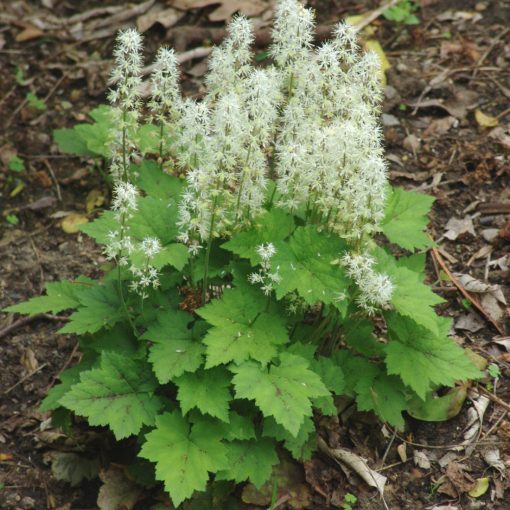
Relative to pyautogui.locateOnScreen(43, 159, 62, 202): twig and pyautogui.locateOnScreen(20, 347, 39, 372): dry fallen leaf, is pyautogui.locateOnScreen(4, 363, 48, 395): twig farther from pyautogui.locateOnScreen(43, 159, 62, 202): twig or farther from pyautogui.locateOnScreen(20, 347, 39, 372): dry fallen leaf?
pyautogui.locateOnScreen(43, 159, 62, 202): twig

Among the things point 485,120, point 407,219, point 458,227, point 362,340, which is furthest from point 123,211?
point 485,120

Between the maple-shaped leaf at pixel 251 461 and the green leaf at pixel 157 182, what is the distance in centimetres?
159

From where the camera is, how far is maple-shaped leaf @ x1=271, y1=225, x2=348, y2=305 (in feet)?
11.6

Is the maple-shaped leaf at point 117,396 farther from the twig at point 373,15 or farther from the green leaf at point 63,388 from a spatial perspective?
the twig at point 373,15

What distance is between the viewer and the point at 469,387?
4480 mm

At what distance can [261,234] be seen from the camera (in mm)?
3779

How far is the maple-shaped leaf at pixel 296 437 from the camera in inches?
152

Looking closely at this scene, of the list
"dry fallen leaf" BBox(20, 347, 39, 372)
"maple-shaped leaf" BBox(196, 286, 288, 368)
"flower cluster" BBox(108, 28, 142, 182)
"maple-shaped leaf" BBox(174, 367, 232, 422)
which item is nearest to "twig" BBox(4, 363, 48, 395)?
"dry fallen leaf" BBox(20, 347, 39, 372)

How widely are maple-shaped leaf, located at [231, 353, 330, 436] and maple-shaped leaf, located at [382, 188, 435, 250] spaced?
1.18 meters

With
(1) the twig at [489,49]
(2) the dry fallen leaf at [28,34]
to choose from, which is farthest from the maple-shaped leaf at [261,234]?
(2) the dry fallen leaf at [28,34]

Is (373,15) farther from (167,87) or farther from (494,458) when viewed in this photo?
(494,458)

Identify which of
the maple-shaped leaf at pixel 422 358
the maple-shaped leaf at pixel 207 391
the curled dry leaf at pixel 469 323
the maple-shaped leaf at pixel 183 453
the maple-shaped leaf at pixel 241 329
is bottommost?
the curled dry leaf at pixel 469 323

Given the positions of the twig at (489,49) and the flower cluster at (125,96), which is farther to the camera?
the twig at (489,49)

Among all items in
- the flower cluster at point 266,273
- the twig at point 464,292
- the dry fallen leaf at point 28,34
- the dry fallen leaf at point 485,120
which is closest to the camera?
the flower cluster at point 266,273
